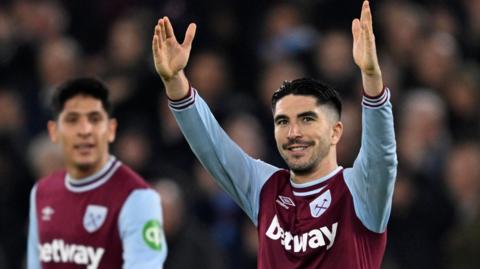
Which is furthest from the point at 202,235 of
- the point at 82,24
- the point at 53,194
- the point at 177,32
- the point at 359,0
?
the point at 82,24

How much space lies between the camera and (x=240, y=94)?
35.5ft

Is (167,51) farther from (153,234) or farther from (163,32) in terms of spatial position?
(153,234)

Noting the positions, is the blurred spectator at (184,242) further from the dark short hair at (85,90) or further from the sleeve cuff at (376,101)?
the sleeve cuff at (376,101)

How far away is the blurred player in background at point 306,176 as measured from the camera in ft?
18.6

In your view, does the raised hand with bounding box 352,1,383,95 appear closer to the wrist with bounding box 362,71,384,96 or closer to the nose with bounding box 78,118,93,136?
the wrist with bounding box 362,71,384,96

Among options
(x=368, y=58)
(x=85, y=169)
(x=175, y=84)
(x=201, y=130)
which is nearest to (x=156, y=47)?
(x=175, y=84)

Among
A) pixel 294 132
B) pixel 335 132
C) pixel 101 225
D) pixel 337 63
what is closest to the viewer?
pixel 294 132

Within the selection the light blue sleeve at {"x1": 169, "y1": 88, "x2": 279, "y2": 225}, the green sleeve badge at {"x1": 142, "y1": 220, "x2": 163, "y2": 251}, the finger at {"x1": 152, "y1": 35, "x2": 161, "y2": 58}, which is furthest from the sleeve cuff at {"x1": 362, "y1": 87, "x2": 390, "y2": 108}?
the green sleeve badge at {"x1": 142, "y1": 220, "x2": 163, "y2": 251}

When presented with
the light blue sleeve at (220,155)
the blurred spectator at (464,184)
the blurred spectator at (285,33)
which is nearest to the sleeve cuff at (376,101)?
the light blue sleeve at (220,155)

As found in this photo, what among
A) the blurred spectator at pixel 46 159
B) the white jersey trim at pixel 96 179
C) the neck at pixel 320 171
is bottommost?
the neck at pixel 320 171

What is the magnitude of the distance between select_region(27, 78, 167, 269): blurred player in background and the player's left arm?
1.53m

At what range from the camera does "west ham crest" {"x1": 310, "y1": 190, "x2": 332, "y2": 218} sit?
585 cm

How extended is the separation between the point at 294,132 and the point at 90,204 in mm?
1684

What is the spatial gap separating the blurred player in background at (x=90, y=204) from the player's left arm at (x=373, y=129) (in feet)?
5.02
